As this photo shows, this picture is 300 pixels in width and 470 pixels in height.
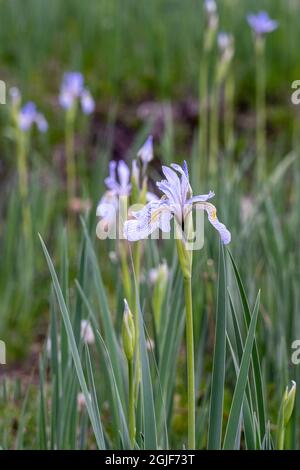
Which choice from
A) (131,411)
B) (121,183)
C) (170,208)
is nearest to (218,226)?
(170,208)

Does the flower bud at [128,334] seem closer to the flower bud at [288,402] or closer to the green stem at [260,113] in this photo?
the flower bud at [288,402]

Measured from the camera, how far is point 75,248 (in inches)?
113

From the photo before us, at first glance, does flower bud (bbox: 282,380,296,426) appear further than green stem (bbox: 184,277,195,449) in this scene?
Yes

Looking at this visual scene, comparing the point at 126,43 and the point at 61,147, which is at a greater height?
the point at 126,43

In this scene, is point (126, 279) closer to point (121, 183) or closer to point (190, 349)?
point (121, 183)

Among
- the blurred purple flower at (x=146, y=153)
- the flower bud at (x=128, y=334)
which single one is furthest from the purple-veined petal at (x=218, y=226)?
the blurred purple flower at (x=146, y=153)

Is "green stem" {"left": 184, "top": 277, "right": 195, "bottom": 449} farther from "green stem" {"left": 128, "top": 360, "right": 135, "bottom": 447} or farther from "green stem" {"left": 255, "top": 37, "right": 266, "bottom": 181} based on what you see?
"green stem" {"left": 255, "top": 37, "right": 266, "bottom": 181}

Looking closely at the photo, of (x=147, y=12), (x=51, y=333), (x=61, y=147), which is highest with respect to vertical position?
(x=147, y=12)

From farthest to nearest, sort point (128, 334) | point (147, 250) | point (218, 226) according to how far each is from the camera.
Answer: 1. point (147, 250)
2. point (128, 334)
3. point (218, 226)

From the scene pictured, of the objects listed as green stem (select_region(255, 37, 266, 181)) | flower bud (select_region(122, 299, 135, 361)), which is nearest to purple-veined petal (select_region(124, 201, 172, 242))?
flower bud (select_region(122, 299, 135, 361))

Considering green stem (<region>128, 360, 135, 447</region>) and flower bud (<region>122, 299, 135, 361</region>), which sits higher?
flower bud (<region>122, 299, 135, 361</region>)

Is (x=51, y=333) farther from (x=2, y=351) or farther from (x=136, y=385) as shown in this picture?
(x=2, y=351)
